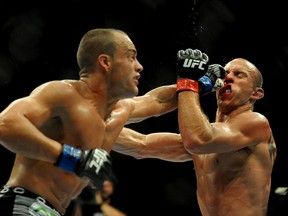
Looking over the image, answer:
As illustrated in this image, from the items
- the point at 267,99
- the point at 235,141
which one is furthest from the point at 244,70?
the point at 267,99

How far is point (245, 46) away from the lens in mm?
5688

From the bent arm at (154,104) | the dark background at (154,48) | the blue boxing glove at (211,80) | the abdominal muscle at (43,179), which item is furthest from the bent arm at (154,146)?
the dark background at (154,48)

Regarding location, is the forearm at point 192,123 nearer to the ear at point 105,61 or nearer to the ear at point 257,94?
the ear at point 257,94

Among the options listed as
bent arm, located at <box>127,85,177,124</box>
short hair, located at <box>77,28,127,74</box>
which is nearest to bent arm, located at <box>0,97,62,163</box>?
short hair, located at <box>77,28,127,74</box>

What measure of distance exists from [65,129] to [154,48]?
159 inches

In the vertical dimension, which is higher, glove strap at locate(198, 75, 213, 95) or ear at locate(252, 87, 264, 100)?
glove strap at locate(198, 75, 213, 95)

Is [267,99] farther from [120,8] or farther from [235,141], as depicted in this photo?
[235,141]

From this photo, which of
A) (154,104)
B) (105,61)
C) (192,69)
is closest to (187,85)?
(192,69)

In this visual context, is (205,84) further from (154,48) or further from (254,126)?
(154,48)

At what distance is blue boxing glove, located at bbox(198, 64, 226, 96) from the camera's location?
272 centimetres

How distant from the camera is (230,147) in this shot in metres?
2.59

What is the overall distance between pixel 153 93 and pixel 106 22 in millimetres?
3213

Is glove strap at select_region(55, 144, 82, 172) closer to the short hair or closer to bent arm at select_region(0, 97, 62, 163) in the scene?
bent arm at select_region(0, 97, 62, 163)

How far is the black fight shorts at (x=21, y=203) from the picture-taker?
183 centimetres
